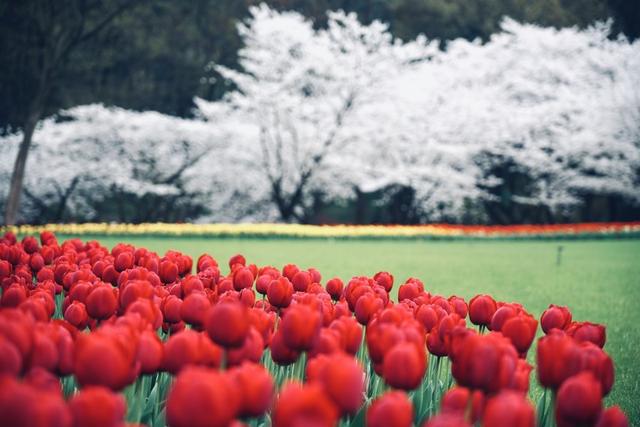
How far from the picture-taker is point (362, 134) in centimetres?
2189

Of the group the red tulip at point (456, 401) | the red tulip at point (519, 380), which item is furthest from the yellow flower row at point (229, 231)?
the red tulip at point (456, 401)

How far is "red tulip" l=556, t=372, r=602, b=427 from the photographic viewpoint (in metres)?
1.22

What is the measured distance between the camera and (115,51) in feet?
70.6

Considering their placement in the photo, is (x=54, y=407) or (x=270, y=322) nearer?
(x=54, y=407)

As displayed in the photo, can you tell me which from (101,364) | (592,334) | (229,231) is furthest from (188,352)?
(229,231)

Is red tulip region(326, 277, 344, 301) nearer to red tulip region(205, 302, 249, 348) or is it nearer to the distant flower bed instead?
red tulip region(205, 302, 249, 348)

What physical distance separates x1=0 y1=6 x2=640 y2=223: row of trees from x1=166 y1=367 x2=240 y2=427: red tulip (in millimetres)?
19510

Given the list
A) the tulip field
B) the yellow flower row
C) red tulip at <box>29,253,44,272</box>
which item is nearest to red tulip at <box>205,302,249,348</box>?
the tulip field

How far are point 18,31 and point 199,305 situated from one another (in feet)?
60.4

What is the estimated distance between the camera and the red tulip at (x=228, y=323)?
4.39 ft

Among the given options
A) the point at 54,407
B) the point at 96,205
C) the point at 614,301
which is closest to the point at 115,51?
the point at 96,205

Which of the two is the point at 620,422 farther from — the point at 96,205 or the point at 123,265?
the point at 96,205

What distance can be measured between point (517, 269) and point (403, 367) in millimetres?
9141

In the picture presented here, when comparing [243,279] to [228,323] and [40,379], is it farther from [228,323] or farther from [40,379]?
[40,379]
